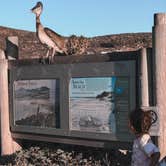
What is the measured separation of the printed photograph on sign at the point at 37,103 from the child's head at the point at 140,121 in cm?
469

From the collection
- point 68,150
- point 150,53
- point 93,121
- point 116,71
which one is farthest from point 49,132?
point 150,53

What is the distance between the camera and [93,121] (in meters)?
10.2

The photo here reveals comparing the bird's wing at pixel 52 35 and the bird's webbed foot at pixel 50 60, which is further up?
the bird's wing at pixel 52 35

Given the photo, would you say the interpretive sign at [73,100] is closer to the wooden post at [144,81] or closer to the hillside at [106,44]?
the wooden post at [144,81]

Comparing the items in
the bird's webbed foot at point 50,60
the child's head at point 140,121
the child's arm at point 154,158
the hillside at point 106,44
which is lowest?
the child's arm at point 154,158

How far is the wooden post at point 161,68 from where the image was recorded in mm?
9039

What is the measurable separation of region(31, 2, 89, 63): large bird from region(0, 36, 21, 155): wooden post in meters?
1.26

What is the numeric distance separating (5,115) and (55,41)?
6.58 ft

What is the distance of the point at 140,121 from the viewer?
6.32 m

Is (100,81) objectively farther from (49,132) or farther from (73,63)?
(49,132)

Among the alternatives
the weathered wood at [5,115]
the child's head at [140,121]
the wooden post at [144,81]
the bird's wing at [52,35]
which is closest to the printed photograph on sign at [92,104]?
the wooden post at [144,81]

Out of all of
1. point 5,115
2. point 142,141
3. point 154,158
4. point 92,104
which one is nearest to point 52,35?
point 92,104

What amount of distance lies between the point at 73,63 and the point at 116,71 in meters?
1.13

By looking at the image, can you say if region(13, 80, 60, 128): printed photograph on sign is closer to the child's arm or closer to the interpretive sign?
the interpretive sign
